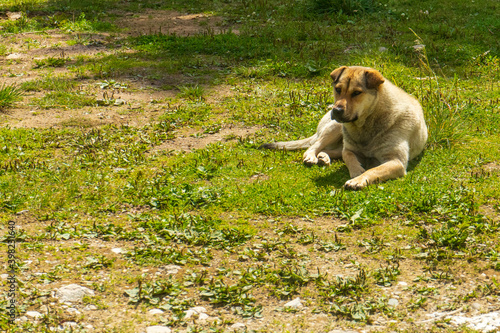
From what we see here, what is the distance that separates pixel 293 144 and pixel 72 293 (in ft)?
15.2

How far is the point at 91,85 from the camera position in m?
11.0

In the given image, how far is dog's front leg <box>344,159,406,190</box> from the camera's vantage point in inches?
269

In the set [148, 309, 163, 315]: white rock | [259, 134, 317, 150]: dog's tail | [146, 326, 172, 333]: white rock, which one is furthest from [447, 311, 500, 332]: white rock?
[259, 134, 317, 150]: dog's tail

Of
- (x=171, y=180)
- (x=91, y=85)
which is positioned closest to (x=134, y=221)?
(x=171, y=180)

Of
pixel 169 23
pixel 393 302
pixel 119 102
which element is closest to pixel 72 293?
pixel 393 302

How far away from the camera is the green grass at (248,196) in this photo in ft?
16.0

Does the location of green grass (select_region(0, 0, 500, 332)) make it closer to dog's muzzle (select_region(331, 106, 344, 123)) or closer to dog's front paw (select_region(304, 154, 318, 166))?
dog's front paw (select_region(304, 154, 318, 166))

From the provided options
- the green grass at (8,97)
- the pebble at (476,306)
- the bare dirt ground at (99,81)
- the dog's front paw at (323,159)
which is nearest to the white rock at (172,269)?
the pebble at (476,306)

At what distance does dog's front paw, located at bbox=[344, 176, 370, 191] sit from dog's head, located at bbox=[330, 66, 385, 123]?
0.84 metres

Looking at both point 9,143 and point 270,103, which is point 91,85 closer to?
point 9,143

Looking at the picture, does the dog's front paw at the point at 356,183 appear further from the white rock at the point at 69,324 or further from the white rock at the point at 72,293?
the white rock at the point at 69,324

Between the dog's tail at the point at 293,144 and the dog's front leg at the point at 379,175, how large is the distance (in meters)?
1.62

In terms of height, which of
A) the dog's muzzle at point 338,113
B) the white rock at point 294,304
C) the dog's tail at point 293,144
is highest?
the dog's muzzle at point 338,113

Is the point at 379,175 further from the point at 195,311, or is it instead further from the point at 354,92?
the point at 195,311
